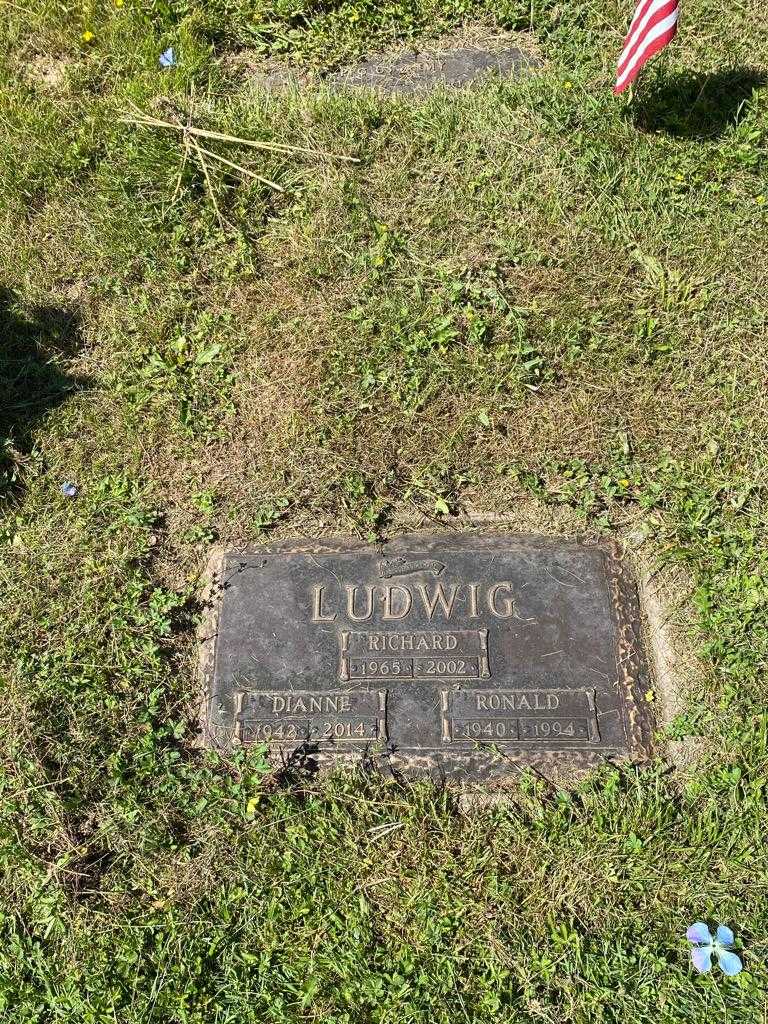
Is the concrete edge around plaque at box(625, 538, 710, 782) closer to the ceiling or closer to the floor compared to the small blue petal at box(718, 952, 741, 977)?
closer to the ceiling

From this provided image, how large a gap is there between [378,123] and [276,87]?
573 millimetres

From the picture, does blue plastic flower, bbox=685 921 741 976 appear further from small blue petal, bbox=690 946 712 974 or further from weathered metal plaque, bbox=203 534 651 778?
weathered metal plaque, bbox=203 534 651 778

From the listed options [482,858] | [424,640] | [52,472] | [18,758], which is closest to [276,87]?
[52,472]

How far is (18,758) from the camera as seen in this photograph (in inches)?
106

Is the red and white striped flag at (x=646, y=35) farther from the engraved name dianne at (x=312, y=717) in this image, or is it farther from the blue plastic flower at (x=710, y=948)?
the blue plastic flower at (x=710, y=948)

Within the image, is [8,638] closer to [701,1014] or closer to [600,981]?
[600,981]

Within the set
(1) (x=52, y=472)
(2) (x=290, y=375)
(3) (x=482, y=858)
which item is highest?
(2) (x=290, y=375)

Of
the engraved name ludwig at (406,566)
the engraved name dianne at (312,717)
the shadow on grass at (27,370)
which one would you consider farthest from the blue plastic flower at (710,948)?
the shadow on grass at (27,370)

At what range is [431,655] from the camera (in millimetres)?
2734

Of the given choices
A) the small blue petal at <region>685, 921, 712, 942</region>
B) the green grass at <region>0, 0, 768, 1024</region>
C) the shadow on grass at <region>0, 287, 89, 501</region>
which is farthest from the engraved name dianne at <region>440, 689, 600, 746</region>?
the shadow on grass at <region>0, 287, 89, 501</region>

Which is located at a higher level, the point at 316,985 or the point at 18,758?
the point at 18,758

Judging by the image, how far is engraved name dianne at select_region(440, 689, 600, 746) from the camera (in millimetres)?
2615

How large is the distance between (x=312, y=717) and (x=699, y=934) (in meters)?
1.29

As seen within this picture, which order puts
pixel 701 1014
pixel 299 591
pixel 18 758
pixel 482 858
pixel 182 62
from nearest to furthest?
pixel 701 1014 → pixel 482 858 → pixel 18 758 → pixel 299 591 → pixel 182 62
